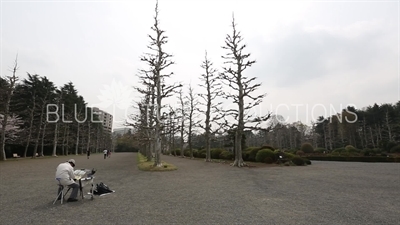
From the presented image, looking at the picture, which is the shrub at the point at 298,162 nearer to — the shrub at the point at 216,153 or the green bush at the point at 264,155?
the green bush at the point at 264,155

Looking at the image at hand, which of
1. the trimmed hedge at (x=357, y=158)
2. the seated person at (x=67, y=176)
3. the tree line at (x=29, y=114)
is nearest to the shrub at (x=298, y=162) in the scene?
the trimmed hedge at (x=357, y=158)

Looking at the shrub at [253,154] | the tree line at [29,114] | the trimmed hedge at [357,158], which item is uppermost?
the tree line at [29,114]

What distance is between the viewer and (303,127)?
230 feet

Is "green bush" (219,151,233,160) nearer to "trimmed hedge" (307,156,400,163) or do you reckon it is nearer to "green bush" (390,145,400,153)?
"trimmed hedge" (307,156,400,163)

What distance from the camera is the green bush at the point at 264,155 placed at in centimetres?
2167

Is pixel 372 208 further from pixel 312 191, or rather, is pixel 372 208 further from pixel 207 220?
pixel 207 220

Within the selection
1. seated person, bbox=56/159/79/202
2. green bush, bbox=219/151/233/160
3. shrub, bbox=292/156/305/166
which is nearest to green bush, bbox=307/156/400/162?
shrub, bbox=292/156/305/166

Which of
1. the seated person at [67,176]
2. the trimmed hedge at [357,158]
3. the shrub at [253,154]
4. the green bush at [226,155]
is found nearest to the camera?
the seated person at [67,176]

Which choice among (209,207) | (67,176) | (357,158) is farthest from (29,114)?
(357,158)

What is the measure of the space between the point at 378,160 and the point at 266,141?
1574 inches

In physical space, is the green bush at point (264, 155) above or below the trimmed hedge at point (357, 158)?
above

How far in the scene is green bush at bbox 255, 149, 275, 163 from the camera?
21.7m

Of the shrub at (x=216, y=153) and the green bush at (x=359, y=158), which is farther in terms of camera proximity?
the shrub at (x=216, y=153)

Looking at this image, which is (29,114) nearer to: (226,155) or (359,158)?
(226,155)
